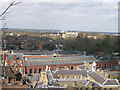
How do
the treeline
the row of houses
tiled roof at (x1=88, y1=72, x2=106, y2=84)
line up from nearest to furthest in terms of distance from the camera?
the row of houses < tiled roof at (x1=88, y1=72, x2=106, y2=84) < the treeline

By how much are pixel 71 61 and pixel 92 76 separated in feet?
28.1

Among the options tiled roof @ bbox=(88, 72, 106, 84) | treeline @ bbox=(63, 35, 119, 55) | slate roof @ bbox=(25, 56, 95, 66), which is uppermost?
tiled roof @ bbox=(88, 72, 106, 84)

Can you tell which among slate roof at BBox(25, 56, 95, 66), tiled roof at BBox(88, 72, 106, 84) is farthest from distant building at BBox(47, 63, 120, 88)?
slate roof at BBox(25, 56, 95, 66)

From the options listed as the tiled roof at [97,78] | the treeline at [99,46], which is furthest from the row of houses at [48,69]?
the treeline at [99,46]

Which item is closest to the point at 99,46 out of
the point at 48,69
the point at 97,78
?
the point at 48,69

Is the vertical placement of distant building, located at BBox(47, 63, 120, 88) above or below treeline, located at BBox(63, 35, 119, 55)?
above

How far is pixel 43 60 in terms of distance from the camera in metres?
17.5

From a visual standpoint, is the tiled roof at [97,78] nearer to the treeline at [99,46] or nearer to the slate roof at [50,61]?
the slate roof at [50,61]

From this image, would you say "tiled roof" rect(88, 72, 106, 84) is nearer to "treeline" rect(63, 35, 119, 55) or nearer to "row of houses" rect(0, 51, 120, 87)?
"row of houses" rect(0, 51, 120, 87)

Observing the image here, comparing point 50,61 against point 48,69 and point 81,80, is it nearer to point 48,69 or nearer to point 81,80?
point 48,69

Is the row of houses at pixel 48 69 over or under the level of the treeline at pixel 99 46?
over

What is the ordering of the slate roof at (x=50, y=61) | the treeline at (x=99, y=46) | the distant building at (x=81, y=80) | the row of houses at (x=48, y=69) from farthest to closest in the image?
the treeline at (x=99, y=46) → the slate roof at (x=50, y=61) → the row of houses at (x=48, y=69) → the distant building at (x=81, y=80)

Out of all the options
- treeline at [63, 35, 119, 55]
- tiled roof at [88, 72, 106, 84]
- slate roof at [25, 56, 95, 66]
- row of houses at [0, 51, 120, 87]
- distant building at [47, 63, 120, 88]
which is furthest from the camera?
treeline at [63, 35, 119, 55]

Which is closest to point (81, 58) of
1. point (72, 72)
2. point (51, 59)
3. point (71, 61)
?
point (71, 61)
